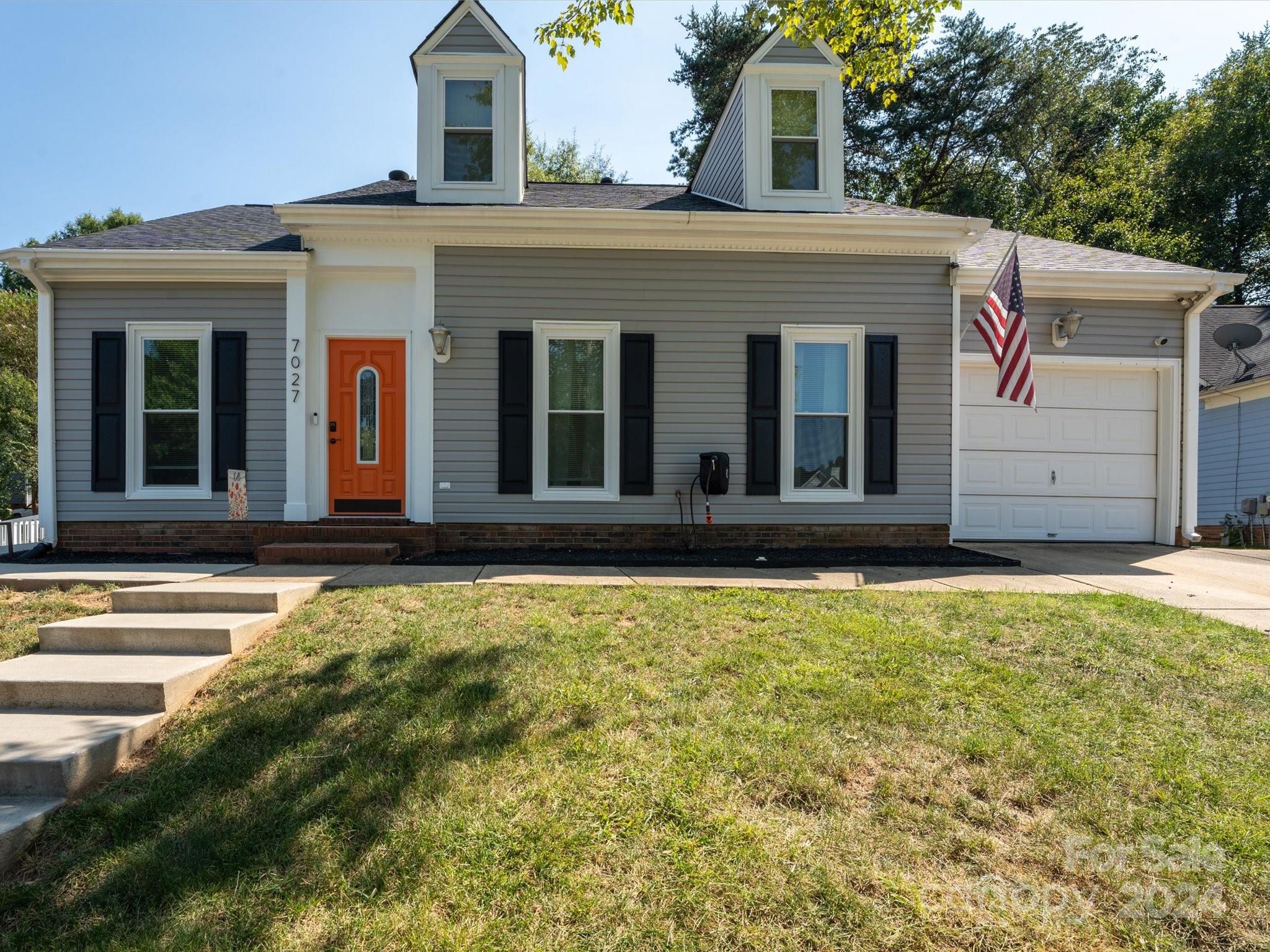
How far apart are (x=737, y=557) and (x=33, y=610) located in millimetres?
5609

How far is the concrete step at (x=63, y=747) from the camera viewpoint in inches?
103

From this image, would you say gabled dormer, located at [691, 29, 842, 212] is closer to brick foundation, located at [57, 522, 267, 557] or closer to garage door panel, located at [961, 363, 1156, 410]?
garage door panel, located at [961, 363, 1156, 410]

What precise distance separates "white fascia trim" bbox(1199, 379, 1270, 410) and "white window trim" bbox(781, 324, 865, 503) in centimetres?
768

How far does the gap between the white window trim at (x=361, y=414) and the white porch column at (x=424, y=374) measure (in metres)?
0.51

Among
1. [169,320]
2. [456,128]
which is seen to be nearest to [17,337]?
[169,320]

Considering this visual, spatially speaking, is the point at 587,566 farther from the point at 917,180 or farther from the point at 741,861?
the point at 917,180

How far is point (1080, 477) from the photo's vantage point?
8250 millimetres

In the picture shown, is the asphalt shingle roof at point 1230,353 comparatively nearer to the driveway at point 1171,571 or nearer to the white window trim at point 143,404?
the driveway at point 1171,571

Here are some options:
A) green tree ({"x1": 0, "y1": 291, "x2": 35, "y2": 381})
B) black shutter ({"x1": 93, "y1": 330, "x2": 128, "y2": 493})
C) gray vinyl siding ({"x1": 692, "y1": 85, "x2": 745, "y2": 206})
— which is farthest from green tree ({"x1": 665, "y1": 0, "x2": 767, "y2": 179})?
green tree ({"x1": 0, "y1": 291, "x2": 35, "y2": 381})

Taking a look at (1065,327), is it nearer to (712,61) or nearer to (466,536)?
(466,536)

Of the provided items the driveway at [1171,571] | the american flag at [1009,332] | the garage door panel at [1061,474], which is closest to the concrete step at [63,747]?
the driveway at [1171,571]

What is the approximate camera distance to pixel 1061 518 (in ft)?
27.2

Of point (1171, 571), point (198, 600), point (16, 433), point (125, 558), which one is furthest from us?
point (16, 433)

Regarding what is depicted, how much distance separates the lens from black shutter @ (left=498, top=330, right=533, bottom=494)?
23.6 feet
